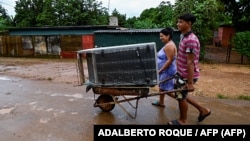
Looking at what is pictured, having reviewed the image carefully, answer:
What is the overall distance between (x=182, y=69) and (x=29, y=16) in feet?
110

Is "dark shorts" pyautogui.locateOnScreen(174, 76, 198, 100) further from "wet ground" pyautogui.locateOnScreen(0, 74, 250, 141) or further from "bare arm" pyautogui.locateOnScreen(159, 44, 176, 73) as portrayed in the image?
"wet ground" pyautogui.locateOnScreen(0, 74, 250, 141)

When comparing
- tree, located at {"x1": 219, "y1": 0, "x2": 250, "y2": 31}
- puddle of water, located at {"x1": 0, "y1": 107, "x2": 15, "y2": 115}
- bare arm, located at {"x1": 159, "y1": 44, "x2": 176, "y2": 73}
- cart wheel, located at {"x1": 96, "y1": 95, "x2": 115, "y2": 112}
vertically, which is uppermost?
tree, located at {"x1": 219, "y1": 0, "x2": 250, "y2": 31}

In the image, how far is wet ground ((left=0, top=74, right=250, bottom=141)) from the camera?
4617 mm

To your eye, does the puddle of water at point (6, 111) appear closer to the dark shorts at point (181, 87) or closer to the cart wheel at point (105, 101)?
the cart wheel at point (105, 101)

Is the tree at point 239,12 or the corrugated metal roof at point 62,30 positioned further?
the tree at point 239,12

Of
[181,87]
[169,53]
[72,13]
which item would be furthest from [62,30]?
[181,87]

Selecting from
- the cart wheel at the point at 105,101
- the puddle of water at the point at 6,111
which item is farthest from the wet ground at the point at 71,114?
the cart wheel at the point at 105,101

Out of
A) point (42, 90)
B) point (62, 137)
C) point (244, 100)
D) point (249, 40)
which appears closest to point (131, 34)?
point (249, 40)

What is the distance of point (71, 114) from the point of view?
18.3 ft

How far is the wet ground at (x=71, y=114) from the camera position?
4.62m

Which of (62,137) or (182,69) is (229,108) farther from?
(62,137)

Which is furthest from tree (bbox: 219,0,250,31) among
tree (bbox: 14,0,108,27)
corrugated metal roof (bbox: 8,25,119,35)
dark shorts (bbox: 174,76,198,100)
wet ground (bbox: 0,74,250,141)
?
dark shorts (bbox: 174,76,198,100)

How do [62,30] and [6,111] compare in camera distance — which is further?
[62,30]

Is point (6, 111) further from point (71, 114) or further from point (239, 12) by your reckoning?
point (239, 12)
